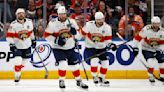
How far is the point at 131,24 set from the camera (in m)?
11.0

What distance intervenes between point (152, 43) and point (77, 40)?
145 centimetres

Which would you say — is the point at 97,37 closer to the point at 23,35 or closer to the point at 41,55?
the point at 23,35

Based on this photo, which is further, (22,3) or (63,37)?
(22,3)

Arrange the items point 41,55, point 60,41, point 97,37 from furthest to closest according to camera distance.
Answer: point 41,55
point 97,37
point 60,41

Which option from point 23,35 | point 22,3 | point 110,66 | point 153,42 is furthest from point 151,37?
point 22,3

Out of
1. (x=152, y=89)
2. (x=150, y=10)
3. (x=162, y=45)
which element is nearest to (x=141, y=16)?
(x=150, y=10)

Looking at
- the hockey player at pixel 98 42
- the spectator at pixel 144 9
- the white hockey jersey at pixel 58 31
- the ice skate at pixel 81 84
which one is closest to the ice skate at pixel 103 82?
the hockey player at pixel 98 42

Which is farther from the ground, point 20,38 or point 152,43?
point 20,38

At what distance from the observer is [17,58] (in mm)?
9297

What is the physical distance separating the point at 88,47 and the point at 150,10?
8.21ft

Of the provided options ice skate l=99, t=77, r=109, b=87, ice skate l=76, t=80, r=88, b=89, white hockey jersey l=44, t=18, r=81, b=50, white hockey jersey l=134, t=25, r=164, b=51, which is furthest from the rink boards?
white hockey jersey l=44, t=18, r=81, b=50

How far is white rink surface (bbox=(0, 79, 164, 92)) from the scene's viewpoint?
8326 mm

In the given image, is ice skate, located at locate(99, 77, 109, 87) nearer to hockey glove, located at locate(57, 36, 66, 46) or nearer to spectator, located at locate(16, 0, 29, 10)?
hockey glove, located at locate(57, 36, 66, 46)

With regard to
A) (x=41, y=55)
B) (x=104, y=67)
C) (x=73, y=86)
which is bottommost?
(x=73, y=86)
